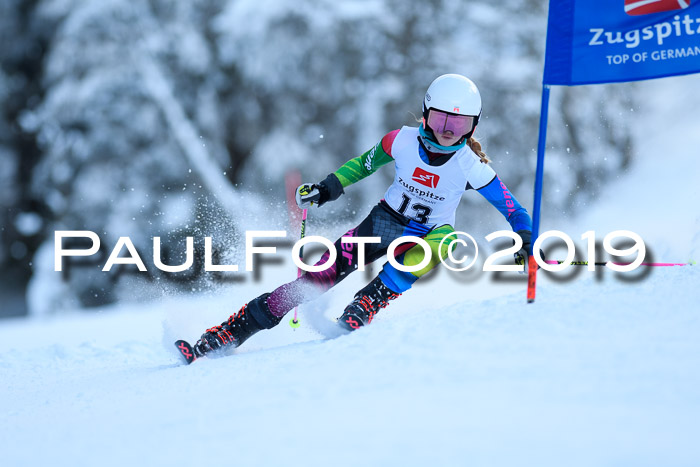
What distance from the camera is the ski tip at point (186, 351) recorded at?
12.8ft

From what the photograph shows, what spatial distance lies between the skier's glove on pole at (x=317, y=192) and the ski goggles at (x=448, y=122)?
78 centimetres

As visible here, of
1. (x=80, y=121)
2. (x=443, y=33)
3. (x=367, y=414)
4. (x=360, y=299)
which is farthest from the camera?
(x=443, y=33)

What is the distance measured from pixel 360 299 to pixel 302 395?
1486 millimetres

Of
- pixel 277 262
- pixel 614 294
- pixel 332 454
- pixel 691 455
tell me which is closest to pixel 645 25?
pixel 614 294

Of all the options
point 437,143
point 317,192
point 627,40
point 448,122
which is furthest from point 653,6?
point 317,192

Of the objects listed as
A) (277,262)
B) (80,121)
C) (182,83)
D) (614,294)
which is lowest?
(277,262)

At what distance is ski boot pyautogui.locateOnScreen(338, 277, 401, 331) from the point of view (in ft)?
12.6

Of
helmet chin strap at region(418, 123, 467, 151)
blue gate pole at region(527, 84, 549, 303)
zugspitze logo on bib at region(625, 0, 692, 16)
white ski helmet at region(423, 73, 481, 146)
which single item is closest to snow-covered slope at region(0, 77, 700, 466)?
blue gate pole at region(527, 84, 549, 303)

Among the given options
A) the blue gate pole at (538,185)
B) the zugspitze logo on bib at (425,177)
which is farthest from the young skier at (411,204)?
the blue gate pole at (538,185)

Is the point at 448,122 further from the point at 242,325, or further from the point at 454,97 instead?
the point at 242,325

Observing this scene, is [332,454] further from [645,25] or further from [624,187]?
[624,187]

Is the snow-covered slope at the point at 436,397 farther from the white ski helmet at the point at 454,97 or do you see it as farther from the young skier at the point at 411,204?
the white ski helmet at the point at 454,97

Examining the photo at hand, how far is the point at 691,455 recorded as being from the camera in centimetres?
188

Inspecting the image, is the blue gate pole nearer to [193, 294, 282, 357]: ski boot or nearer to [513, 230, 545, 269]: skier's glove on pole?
[513, 230, 545, 269]: skier's glove on pole
